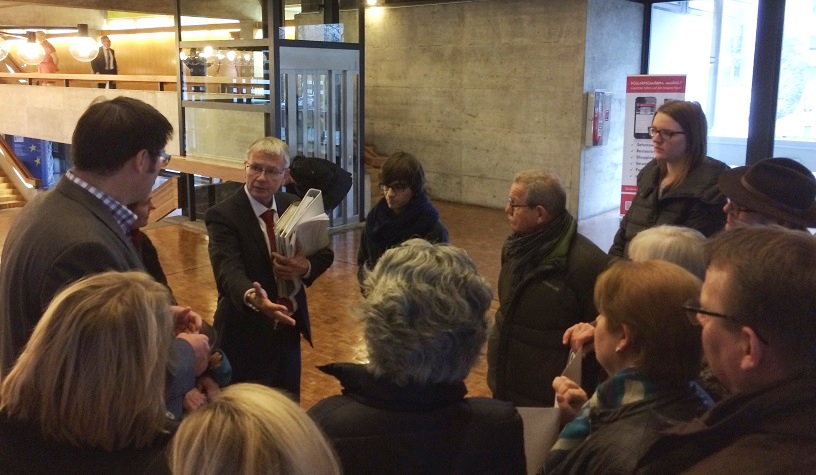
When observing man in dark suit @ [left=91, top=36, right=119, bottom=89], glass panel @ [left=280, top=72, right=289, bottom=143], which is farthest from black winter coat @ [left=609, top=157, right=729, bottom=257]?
man in dark suit @ [left=91, top=36, right=119, bottom=89]

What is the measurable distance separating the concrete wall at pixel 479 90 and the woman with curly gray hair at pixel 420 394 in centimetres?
896

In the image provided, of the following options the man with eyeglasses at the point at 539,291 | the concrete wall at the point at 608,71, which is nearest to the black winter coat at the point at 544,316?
the man with eyeglasses at the point at 539,291

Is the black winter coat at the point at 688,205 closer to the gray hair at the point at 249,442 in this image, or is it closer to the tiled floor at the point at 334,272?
the tiled floor at the point at 334,272

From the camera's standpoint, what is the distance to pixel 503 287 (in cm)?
291

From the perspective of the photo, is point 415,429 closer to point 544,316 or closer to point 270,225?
point 544,316

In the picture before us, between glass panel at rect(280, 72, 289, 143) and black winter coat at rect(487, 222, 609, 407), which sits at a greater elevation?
glass panel at rect(280, 72, 289, 143)

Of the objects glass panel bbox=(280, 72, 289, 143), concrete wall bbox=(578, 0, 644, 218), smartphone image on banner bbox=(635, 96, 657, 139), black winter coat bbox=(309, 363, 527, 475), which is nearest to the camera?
black winter coat bbox=(309, 363, 527, 475)

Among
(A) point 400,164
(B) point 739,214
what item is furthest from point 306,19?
(B) point 739,214

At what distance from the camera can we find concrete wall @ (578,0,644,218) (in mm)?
10016

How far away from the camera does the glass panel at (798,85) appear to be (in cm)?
850

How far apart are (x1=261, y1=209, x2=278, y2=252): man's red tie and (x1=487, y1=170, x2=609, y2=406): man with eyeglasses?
99 cm

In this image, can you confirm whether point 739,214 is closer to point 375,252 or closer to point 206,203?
point 375,252

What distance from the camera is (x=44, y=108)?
14.3m

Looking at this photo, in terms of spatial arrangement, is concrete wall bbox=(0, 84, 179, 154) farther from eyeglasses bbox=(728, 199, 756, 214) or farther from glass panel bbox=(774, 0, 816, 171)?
eyeglasses bbox=(728, 199, 756, 214)
